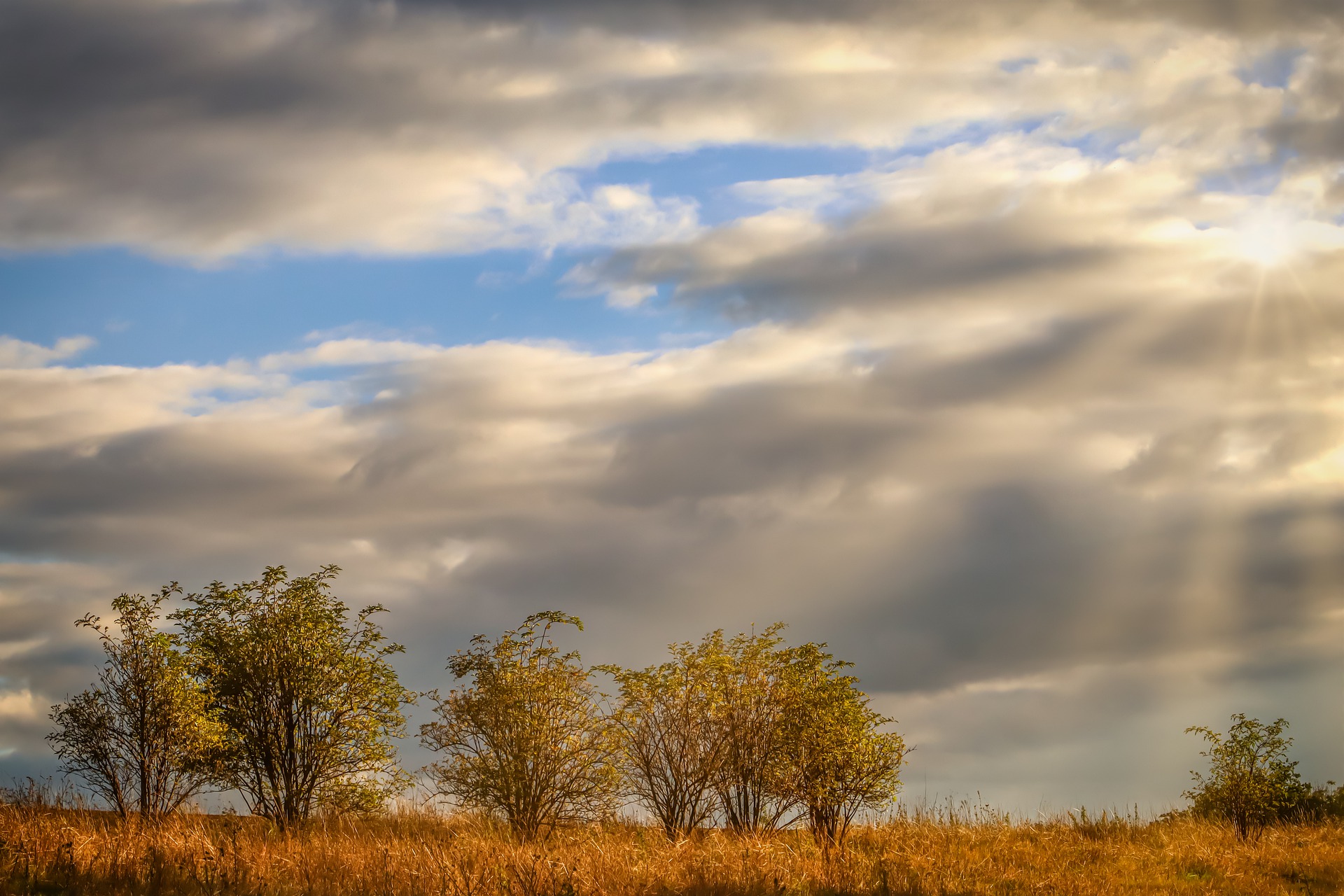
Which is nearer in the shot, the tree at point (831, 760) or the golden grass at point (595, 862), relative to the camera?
the golden grass at point (595, 862)

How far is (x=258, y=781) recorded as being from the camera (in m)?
24.5

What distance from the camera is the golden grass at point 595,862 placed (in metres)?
15.5

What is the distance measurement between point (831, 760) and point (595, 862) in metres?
8.65

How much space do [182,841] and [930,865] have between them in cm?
1249

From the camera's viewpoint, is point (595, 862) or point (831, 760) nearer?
point (595, 862)

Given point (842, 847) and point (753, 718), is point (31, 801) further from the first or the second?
point (842, 847)

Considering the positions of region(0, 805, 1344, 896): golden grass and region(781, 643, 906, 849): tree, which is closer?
region(0, 805, 1344, 896): golden grass

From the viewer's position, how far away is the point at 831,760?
23688mm

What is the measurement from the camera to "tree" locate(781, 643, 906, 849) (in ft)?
77.8

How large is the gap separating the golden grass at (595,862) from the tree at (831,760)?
0.74 meters

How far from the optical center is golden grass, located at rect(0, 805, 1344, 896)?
1546 centimetres

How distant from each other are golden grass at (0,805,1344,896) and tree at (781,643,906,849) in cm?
74

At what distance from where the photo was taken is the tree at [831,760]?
77.8 feet

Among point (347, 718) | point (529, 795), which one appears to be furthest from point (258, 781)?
point (529, 795)
